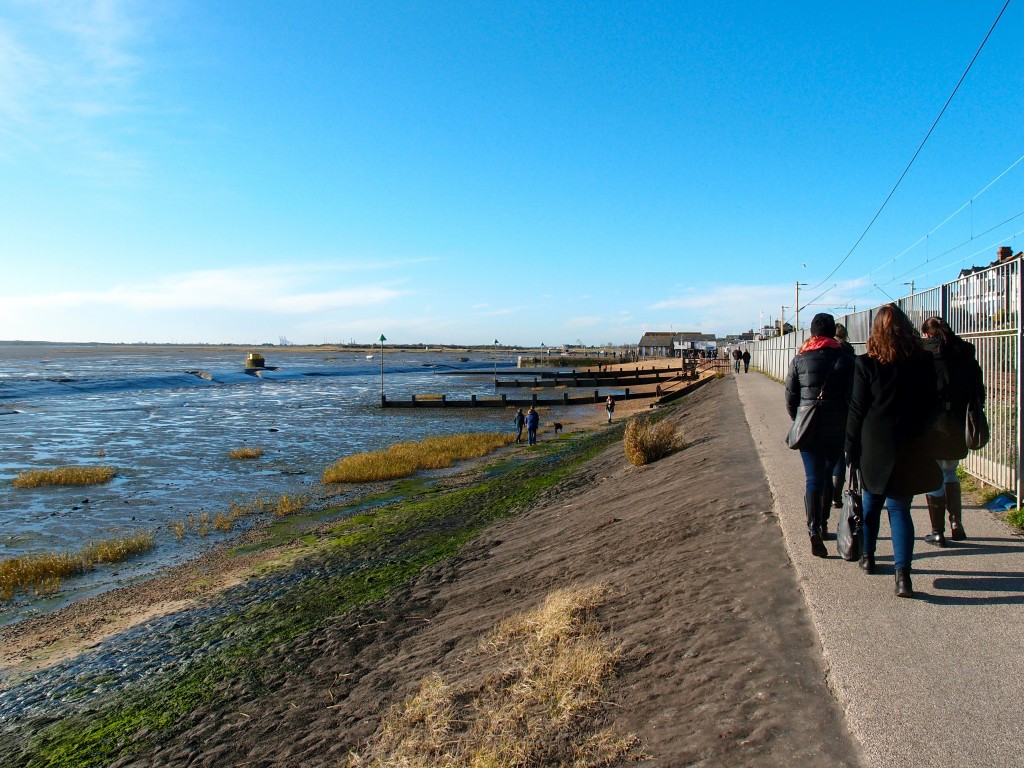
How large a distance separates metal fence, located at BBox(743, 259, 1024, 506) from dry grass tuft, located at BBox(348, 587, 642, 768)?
458cm

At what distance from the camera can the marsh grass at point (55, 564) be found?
1044 centimetres

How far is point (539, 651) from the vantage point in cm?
465

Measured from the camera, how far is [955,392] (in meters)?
5.16

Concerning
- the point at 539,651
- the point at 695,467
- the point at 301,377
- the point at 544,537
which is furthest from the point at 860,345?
the point at 301,377

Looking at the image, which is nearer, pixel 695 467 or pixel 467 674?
pixel 467 674

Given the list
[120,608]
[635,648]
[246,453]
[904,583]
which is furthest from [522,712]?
[246,453]

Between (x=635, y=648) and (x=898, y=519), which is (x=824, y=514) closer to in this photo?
(x=898, y=519)

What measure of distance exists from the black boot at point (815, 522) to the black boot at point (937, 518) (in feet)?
2.83

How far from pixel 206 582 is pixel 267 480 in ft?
31.7

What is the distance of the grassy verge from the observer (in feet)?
19.1

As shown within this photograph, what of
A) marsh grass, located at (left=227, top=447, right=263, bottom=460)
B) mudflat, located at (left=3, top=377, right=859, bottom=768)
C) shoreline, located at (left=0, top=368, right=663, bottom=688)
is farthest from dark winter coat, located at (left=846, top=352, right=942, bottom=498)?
marsh grass, located at (left=227, top=447, right=263, bottom=460)

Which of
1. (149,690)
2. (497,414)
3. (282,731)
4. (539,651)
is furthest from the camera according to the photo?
(497,414)

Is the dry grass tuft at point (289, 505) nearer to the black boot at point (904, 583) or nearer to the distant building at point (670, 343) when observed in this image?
the black boot at point (904, 583)

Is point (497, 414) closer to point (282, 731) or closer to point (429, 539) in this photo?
point (429, 539)
